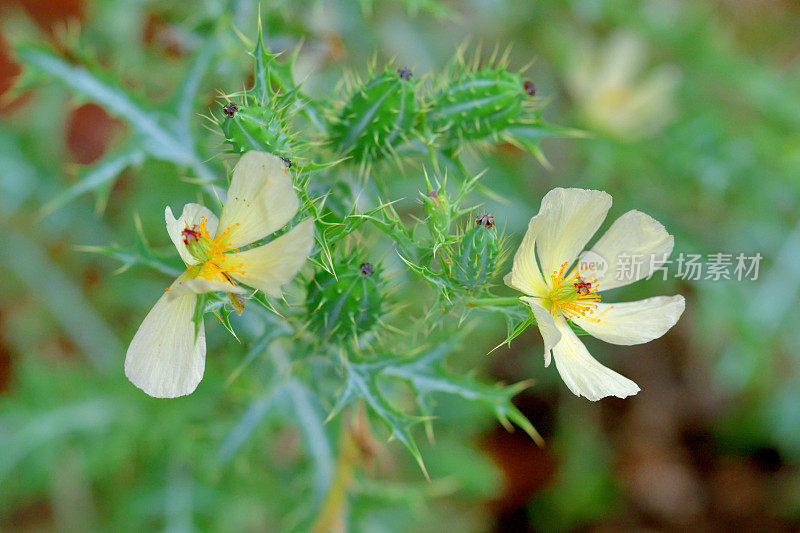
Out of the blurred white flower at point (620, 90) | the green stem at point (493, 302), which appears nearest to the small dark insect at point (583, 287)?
the green stem at point (493, 302)

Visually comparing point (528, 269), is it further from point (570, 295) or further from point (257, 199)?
point (257, 199)

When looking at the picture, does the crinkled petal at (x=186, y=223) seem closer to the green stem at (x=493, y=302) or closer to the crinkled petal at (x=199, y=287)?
the crinkled petal at (x=199, y=287)

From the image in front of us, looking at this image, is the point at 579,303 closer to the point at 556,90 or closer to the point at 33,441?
the point at 33,441

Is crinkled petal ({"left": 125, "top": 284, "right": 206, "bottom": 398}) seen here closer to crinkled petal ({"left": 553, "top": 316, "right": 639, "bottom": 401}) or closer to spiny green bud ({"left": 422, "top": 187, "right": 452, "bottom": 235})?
spiny green bud ({"left": 422, "top": 187, "right": 452, "bottom": 235})

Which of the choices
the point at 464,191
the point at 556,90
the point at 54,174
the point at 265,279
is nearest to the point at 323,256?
the point at 265,279

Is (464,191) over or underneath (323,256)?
over

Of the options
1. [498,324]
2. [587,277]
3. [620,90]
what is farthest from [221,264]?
[620,90]
